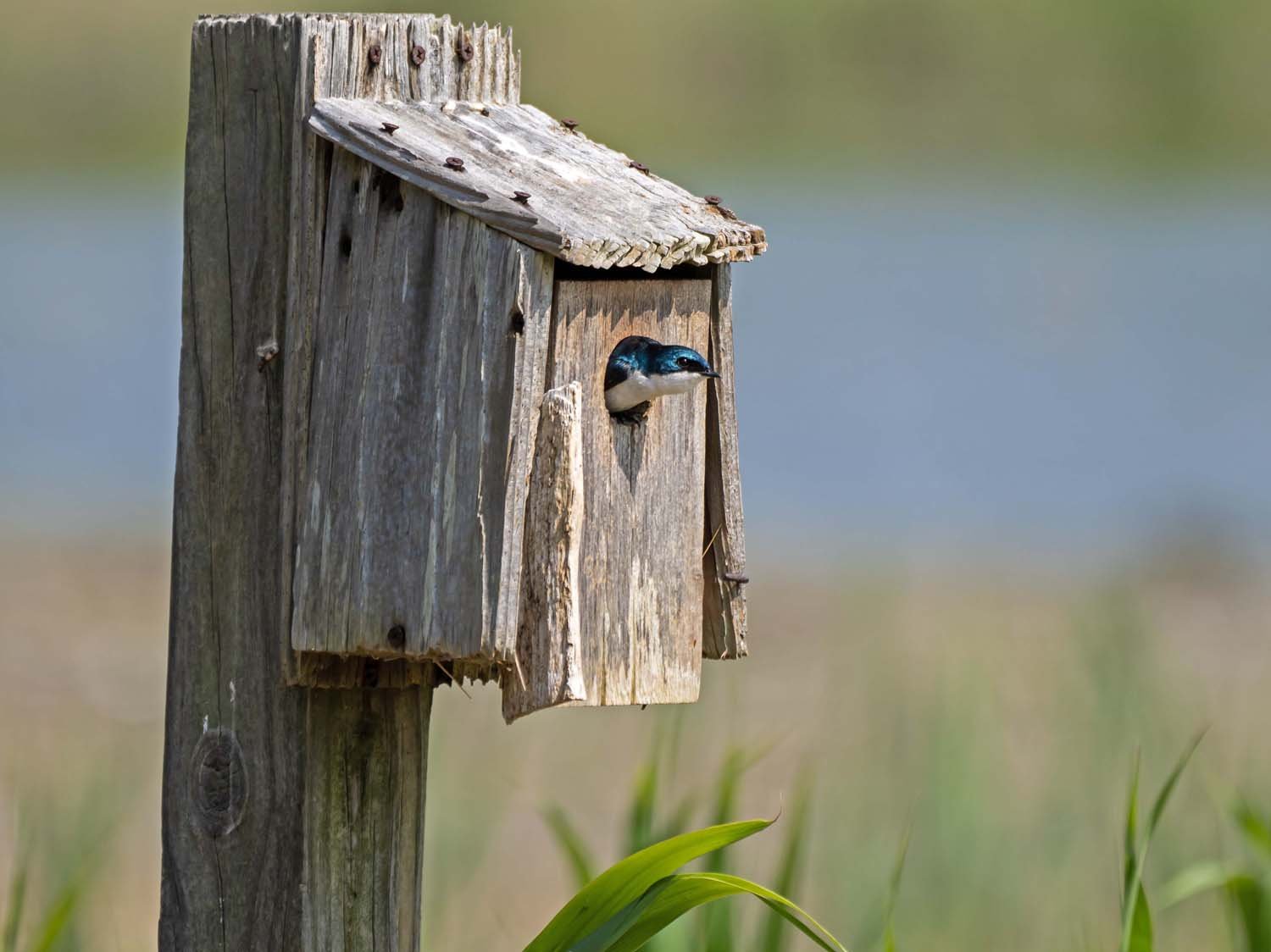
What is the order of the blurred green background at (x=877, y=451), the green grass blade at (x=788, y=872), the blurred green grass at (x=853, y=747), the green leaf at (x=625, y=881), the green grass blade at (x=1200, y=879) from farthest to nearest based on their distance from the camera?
the blurred green background at (x=877, y=451)
the blurred green grass at (x=853, y=747)
the green grass blade at (x=1200, y=879)
the green grass blade at (x=788, y=872)
the green leaf at (x=625, y=881)

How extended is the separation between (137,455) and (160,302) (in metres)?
2.90

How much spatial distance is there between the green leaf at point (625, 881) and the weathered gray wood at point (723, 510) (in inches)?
25.2

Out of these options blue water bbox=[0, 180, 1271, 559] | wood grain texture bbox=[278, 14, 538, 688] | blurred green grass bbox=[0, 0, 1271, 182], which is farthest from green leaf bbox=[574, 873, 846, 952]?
blurred green grass bbox=[0, 0, 1271, 182]

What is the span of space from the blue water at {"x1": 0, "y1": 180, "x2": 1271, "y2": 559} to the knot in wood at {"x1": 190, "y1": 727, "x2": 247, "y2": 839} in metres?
8.52

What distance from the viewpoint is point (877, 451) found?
13.2 meters

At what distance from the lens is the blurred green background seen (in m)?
5.04

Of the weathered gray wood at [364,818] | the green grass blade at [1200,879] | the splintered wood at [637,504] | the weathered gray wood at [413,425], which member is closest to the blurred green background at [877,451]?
the splintered wood at [637,504]

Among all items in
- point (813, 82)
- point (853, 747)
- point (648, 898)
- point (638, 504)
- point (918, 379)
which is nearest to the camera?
point (648, 898)

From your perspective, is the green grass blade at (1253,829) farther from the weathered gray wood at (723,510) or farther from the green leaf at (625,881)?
the green leaf at (625,881)

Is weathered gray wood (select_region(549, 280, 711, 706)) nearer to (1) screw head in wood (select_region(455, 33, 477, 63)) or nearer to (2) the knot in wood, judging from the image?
(1) screw head in wood (select_region(455, 33, 477, 63))

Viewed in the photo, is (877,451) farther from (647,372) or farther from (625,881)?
(625,881)

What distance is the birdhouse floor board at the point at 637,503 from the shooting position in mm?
2707

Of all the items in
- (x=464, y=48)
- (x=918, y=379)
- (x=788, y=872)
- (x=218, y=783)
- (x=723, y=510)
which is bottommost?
(x=788, y=872)

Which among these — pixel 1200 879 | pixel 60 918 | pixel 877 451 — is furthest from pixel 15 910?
pixel 877 451
